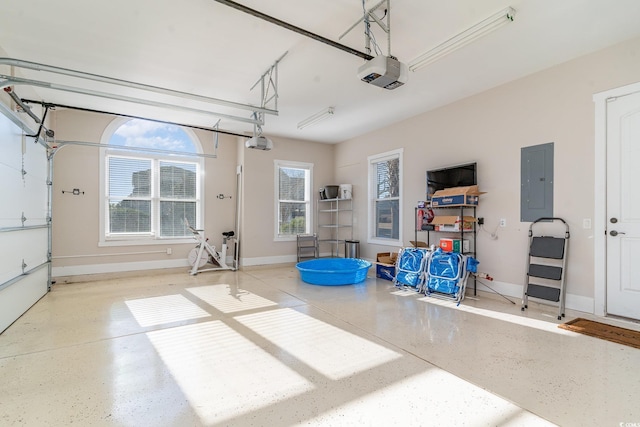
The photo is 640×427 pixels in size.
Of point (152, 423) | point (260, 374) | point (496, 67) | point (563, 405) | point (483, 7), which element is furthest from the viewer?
point (496, 67)

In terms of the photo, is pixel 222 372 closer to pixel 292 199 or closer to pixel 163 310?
pixel 163 310

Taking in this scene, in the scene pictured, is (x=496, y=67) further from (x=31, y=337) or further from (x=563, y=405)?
(x=31, y=337)

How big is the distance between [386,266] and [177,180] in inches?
190

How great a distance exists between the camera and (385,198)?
21.6ft

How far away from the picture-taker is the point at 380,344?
2.89 meters

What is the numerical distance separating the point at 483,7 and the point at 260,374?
3.77m

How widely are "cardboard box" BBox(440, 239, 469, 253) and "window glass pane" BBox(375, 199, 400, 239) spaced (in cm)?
160

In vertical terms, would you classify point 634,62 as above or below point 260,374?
above

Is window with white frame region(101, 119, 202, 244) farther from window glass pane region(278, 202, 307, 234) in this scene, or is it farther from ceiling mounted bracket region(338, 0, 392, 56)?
ceiling mounted bracket region(338, 0, 392, 56)

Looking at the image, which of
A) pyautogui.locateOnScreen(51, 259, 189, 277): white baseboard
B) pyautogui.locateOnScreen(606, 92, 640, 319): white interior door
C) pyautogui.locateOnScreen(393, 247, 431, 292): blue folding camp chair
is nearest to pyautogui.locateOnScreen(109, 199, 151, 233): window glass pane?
pyautogui.locateOnScreen(51, 259, 189, 277): white baseboard

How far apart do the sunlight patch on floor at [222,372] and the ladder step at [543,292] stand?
10.7 ft

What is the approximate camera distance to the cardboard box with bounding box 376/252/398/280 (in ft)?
18.6

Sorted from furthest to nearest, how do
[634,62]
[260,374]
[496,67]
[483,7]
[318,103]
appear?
[318,103]
[496,67]
[634,62]
[483,7]
[260,374]

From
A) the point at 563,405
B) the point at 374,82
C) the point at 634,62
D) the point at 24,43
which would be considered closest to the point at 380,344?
the point at 563,405
